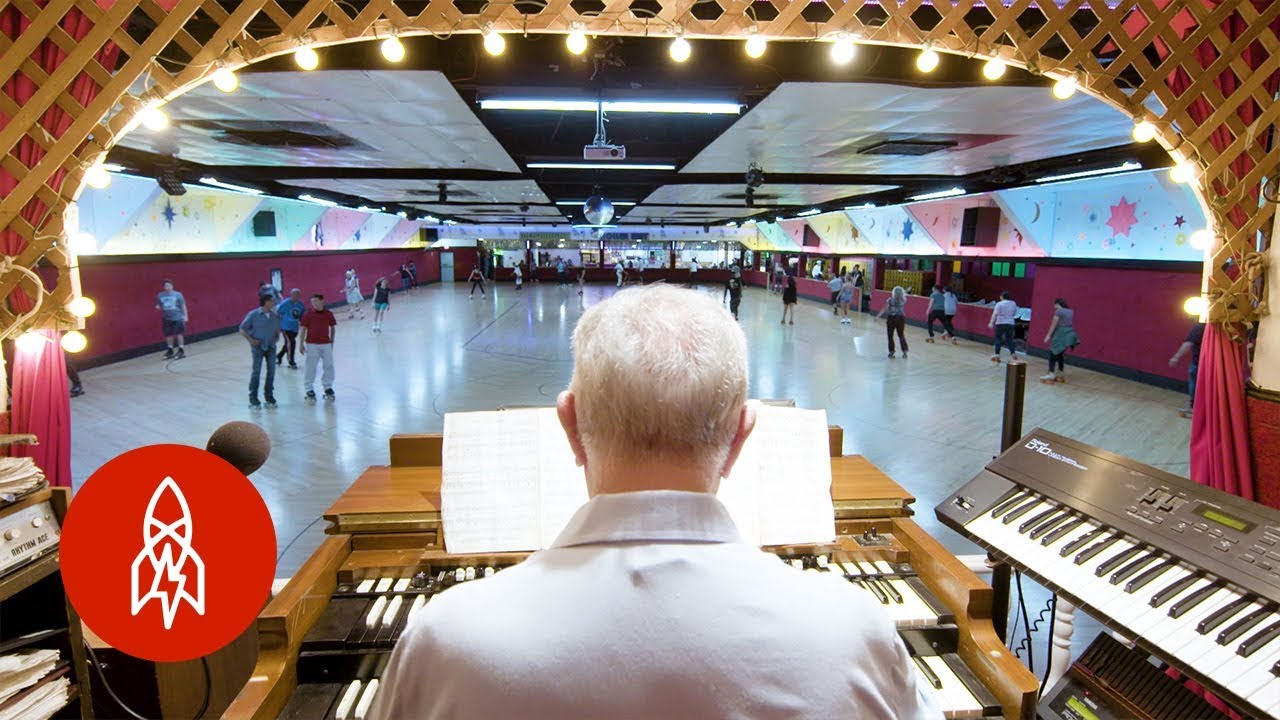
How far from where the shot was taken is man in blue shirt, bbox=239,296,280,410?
810cm

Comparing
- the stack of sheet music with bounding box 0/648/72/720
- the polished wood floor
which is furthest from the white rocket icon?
the polished wood floor

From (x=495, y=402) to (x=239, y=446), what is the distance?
6.23 meters

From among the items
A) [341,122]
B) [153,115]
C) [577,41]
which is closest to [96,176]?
[153,115]

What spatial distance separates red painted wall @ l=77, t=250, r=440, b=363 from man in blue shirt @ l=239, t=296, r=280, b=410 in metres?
4.38

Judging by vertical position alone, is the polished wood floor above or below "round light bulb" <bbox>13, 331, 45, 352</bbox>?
below

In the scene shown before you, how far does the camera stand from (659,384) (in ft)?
2.48

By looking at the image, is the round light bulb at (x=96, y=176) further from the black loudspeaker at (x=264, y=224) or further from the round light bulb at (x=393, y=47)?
the black loudspeaker at (x=264, y=224)

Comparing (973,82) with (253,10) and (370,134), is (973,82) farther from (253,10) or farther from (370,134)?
(370,134)

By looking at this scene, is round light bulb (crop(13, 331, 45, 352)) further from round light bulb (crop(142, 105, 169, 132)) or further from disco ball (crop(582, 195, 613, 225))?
disco ball (crop(582, 195, 613, 225))

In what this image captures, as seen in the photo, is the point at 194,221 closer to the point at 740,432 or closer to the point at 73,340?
the point at 73,340

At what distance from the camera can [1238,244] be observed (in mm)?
2621

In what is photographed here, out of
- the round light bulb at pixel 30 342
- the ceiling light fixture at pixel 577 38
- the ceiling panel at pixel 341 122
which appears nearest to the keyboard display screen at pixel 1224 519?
the ceiling light fixture at pixel 577 38

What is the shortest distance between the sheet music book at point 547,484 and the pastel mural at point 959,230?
1407 centimetres

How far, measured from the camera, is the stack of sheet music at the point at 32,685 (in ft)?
6.23
